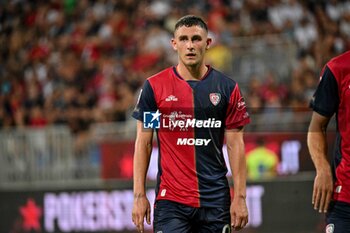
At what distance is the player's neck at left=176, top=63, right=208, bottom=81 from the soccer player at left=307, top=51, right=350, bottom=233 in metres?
0.97

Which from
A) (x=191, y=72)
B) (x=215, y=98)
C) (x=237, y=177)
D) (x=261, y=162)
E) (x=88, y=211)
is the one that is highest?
(x=191, y=72)

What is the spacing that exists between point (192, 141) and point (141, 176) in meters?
0.45

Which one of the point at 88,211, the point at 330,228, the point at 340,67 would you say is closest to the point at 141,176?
the point at 330,228

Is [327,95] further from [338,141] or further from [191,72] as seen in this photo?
[191,72]

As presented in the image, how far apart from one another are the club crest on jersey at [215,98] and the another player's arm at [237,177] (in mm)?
229

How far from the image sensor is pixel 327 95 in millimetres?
Result: 5750

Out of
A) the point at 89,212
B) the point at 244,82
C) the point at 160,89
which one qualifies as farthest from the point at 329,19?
the point at 160,89

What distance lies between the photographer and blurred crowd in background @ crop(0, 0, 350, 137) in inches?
578

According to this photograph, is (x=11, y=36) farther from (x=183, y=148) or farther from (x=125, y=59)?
(x=183, y=148)

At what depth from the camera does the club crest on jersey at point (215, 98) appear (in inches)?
251

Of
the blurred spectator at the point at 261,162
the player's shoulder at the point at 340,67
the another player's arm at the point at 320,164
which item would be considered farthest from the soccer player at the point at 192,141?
the blurred spectator at the point at 261,162

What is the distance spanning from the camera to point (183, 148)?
20.7 feet

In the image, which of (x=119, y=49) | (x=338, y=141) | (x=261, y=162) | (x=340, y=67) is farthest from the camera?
(x=119, y=49)

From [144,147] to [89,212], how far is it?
7.64 m
